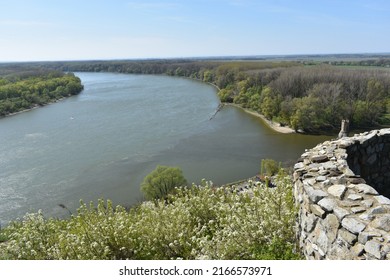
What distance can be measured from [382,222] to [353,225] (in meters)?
0.30

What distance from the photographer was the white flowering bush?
5.64 m

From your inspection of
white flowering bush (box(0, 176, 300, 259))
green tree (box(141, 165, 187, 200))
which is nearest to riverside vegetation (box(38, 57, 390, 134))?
green tree (box(141, 165, 187, 200))

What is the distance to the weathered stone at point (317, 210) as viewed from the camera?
4030 millimetres

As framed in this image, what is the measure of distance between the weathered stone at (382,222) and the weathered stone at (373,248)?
0.26 meters

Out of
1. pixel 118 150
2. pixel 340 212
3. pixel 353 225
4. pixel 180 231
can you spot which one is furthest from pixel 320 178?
→ pixel 118 150

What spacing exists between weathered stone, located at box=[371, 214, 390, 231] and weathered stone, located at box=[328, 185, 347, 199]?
56 cm

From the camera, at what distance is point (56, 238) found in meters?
7.30

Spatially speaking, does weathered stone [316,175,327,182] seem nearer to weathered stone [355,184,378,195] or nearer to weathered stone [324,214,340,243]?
weathered stone [355,184,378,195]

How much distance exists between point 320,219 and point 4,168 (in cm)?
2964

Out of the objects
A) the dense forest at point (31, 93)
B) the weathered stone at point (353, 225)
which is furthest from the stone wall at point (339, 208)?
the dense forest at point (31, 93)

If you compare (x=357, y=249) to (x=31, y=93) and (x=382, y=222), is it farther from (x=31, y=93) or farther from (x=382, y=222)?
(x=31, y=93)

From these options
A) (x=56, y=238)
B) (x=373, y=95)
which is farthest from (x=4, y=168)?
(x=373, y=95)

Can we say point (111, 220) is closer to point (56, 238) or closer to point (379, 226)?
point (56, 238)

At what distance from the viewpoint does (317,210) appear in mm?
4109
